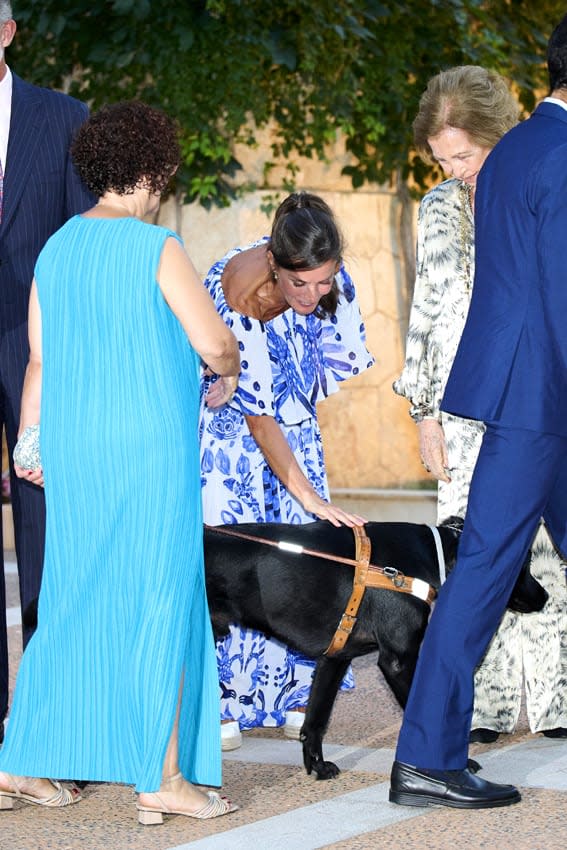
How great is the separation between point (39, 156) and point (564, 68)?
5.24 feet

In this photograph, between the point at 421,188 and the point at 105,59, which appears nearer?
the point at 105,59

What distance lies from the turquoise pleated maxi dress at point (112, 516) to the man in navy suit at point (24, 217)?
29.2 inches

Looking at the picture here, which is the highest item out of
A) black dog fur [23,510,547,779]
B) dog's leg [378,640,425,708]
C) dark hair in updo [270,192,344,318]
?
dark hair in updo [270,192,344,318]

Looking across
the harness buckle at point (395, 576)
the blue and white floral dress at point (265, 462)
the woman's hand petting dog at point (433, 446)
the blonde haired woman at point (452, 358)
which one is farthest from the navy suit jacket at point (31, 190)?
the harness buckle at point (395, 576)

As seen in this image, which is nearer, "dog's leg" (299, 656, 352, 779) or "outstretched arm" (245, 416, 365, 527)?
"dog's leg" (299, 656, 352, 779)

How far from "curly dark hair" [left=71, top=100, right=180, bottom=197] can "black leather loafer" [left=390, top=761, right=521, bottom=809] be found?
154 centimetres

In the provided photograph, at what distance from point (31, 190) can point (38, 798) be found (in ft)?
5.62

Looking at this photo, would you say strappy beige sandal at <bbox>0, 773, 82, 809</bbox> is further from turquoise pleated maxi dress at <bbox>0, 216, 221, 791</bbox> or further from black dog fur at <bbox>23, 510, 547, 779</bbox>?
black dog fur at <bbox>23, 510, 547, 779</bbox>

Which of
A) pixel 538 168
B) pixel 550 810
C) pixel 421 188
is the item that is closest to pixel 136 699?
pixel 550 810

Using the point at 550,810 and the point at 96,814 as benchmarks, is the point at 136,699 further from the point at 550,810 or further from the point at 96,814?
the point at 550,810

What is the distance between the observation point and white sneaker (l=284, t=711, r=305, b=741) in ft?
15.8

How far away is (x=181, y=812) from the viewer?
3.72 metres

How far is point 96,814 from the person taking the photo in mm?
3836

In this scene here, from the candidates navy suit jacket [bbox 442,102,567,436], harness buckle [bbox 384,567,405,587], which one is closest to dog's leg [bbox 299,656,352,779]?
harness buckle [bbox 384,567,405,587]
